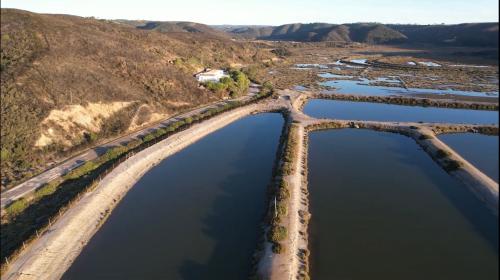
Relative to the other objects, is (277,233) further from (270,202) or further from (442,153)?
(442,153)

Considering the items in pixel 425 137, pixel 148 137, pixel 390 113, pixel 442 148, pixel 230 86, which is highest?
pixel 230 86

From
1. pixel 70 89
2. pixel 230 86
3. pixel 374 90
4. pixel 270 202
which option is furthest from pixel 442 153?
pixel 70 89

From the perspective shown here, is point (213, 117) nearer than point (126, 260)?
No

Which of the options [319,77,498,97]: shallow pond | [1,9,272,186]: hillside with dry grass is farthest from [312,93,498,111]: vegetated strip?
[1,9,272,186]: hillside with dry grass

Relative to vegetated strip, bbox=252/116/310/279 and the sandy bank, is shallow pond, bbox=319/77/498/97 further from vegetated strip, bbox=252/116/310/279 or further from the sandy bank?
the sandy bank

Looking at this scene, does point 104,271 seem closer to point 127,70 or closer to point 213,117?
point 213,117

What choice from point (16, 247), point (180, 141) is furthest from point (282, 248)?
point (180, 141)
